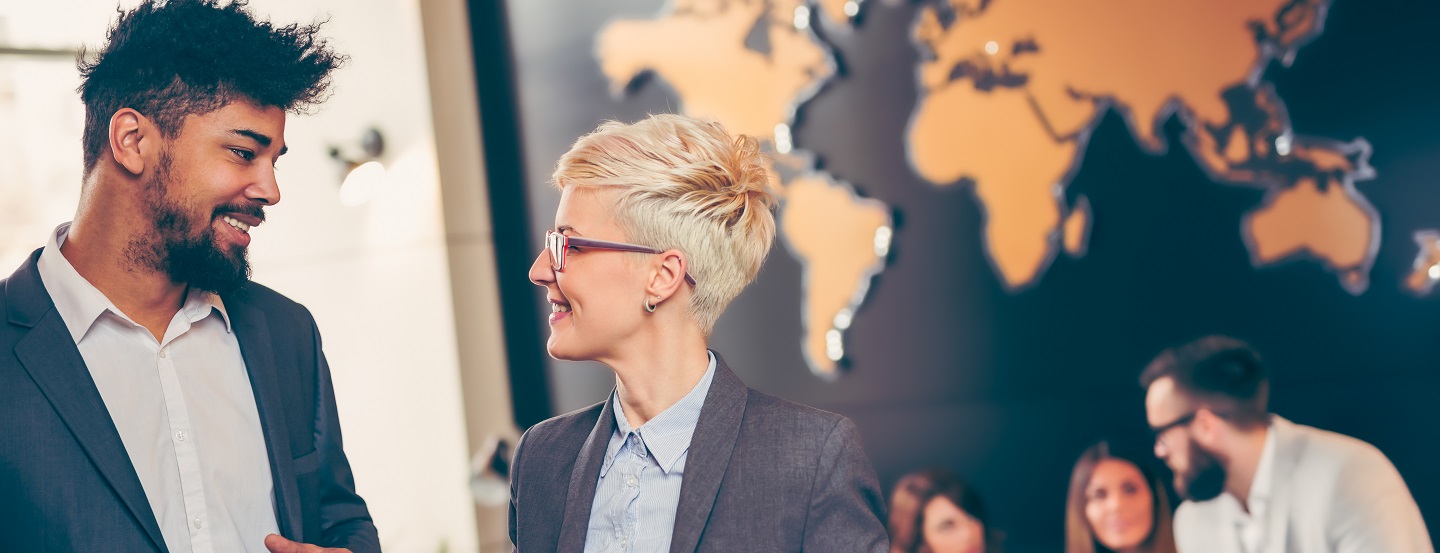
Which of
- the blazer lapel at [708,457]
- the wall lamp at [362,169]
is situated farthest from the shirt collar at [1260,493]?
the wall lamp at [362,169]

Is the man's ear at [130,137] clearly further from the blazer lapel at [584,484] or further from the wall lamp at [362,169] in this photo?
the wall lamp at [362,169]

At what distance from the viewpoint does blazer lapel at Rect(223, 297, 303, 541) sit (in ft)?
5.34

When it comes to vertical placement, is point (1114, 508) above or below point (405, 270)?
below

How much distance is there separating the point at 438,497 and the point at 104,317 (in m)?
2.74

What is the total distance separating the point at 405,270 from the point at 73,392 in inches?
109

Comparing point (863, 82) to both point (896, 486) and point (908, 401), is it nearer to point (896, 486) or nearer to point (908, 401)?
point (908, 401)

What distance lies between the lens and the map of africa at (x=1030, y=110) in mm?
3244

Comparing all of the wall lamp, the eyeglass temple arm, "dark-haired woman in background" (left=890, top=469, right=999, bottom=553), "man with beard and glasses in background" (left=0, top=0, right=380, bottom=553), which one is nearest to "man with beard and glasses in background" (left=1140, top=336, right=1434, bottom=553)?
"dark-haired woman in background" (left=890, top=469, right=999, bottom=553)

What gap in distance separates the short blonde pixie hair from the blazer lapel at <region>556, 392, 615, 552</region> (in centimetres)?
21

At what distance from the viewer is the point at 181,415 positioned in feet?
5.09

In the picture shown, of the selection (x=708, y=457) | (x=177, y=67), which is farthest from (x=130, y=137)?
(x=708, y=457)

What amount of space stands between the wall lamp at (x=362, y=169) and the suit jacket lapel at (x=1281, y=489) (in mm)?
3373

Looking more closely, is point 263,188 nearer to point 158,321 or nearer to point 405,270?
point 158,321

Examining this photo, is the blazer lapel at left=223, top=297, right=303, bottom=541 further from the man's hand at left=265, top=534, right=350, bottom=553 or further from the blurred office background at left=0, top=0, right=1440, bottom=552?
the blurred office background at left=0, top=0, right=1440, bottom=552
